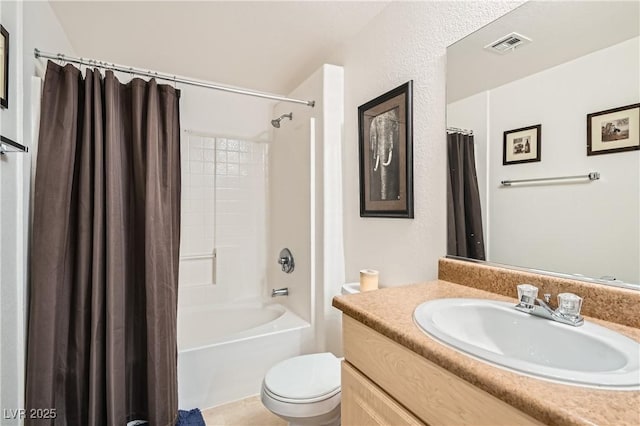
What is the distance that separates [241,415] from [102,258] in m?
1.18

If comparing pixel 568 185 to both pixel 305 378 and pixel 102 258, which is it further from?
pixel 102 258

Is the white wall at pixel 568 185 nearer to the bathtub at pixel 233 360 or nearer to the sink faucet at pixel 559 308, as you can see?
the sink faucet at pixel 559 308

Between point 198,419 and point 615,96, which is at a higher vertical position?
point 615,96

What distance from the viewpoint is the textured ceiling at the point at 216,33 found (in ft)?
5.25

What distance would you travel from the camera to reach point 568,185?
0.91m

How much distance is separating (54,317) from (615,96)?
220 centimetres

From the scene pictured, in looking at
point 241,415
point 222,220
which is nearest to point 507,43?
point 241,415


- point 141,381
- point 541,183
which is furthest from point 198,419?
point 541,183

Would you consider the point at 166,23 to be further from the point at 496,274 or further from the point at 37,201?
the point at 496,274

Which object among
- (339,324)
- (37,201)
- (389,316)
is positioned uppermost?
(37,201)

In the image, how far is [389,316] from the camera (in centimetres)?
84

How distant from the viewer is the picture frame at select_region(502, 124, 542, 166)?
1.00 m

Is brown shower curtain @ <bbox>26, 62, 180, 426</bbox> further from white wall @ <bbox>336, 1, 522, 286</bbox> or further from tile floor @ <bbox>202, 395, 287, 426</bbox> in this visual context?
white wall @ <bbox>336, 1, 522, 286</bbox>

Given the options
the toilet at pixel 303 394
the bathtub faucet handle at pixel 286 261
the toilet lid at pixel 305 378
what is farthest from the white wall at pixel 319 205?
the toilet at pixel 303 394
